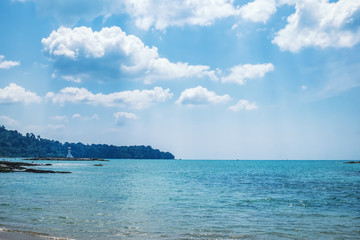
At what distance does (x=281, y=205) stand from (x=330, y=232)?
1167cm

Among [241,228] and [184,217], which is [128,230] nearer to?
[184,217]

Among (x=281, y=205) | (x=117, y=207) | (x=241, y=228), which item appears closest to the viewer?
(x=241, y=228)

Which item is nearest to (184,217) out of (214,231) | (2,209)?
(214,231)

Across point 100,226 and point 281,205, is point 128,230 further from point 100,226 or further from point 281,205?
point 281,205

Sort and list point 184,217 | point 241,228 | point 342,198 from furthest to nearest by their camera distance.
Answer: point 342,198 → point 184,217 → point 241,228

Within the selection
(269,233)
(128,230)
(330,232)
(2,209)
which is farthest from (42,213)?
(330,232)

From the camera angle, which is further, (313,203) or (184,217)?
(313,203)

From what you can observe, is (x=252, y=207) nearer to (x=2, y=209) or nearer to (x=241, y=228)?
(x=241, y=228)

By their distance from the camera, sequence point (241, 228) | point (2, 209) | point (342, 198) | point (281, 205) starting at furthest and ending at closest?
point (342, 198) → point (281, 205) → point (2, 209) → point (241, 228)

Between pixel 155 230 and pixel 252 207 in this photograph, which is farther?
pixel 252 207

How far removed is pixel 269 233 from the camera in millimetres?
19609

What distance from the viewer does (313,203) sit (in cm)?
3316

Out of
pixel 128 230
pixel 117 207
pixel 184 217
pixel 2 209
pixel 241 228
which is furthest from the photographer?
pixel 117 207

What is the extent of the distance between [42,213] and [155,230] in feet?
35.6
